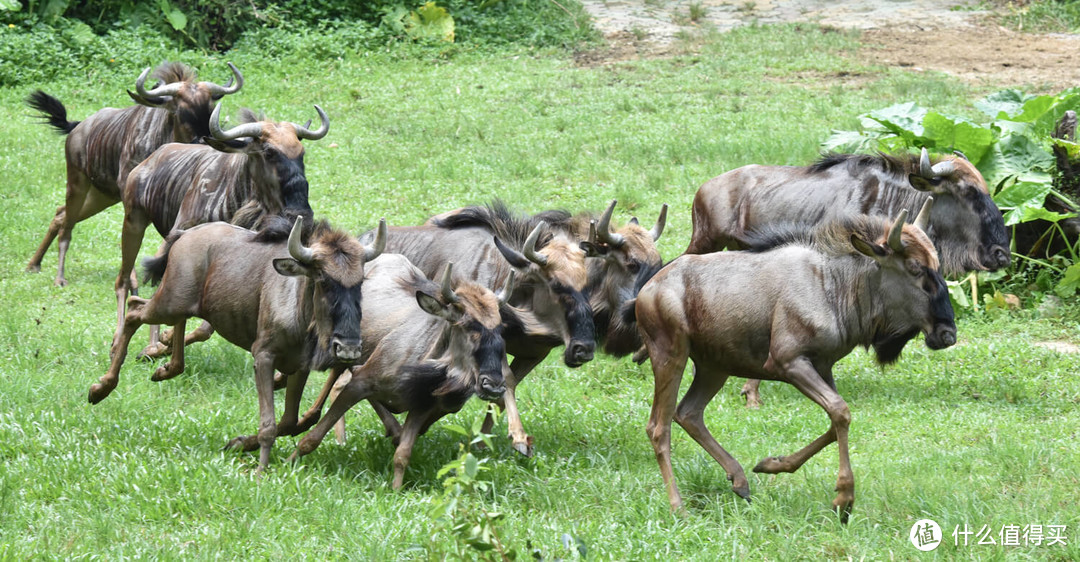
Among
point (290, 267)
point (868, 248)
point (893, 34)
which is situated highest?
point (868, 248)

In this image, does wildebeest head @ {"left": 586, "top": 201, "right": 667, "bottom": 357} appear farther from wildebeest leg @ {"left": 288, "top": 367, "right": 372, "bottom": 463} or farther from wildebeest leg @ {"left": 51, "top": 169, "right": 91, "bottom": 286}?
wildebeest leg @ {"left": 51, "top": 169, "right": 91, "bottom": 286}

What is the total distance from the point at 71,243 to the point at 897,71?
13.9 metres

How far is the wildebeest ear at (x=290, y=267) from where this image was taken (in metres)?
7.33

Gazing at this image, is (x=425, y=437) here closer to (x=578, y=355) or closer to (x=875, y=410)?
(x=578, y=355)

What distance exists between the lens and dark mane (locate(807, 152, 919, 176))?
1003 cm

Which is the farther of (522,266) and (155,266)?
(155,266)

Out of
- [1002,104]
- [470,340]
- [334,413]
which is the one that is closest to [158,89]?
[334,413]

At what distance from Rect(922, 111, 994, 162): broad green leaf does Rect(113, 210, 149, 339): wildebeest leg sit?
744 cm

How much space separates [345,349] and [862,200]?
16.3ft

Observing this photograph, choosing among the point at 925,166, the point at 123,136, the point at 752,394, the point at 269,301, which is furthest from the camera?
the point at 123,136

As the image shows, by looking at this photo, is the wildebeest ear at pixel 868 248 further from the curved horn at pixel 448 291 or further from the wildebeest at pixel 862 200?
the wildebeest at pixel 862 200

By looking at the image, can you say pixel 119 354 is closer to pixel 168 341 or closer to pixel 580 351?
pixel 168 341

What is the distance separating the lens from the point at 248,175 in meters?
10.4

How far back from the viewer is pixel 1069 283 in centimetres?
1104
